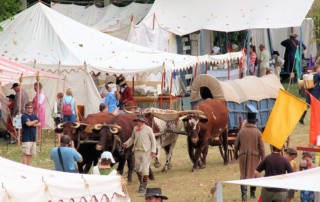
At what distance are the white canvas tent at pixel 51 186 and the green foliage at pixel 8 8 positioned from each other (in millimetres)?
17880

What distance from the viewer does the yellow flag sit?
1919 cm

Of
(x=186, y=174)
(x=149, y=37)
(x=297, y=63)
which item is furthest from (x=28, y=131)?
(x=297, y=63)

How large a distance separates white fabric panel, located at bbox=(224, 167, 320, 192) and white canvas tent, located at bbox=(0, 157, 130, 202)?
2.23 meters

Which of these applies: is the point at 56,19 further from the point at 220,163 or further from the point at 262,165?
the point at 262,165

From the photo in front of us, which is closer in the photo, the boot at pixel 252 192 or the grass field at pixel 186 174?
the boot at pixel 252 192

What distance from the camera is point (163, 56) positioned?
3219cm

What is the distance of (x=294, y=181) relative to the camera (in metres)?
15.5

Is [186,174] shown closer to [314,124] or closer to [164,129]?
[164,129]

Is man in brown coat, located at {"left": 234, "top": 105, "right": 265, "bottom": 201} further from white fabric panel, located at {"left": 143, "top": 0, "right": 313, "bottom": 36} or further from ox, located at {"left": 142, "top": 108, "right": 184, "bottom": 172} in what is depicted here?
white fabric panel, located at {"left": 143, "top": 0, "right": 313, "bottom": 36}

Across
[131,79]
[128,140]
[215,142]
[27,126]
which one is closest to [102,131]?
[128,140]

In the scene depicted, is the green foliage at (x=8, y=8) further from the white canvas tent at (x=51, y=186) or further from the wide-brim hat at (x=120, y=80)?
the white canvas tent at (x=51, y=186)

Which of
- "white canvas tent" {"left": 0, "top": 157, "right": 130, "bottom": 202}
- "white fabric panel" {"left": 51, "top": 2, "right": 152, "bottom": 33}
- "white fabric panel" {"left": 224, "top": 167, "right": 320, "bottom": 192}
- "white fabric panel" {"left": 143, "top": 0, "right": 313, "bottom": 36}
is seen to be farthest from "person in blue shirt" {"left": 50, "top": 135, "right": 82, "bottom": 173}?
"white fabric panel" {"left": 51, "top": 2, "right": 152, "bottom": 33}

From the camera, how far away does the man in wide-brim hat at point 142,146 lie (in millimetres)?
22375

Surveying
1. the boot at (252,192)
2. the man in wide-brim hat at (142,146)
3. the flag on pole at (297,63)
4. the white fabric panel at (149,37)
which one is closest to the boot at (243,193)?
the boot at (252,192)
